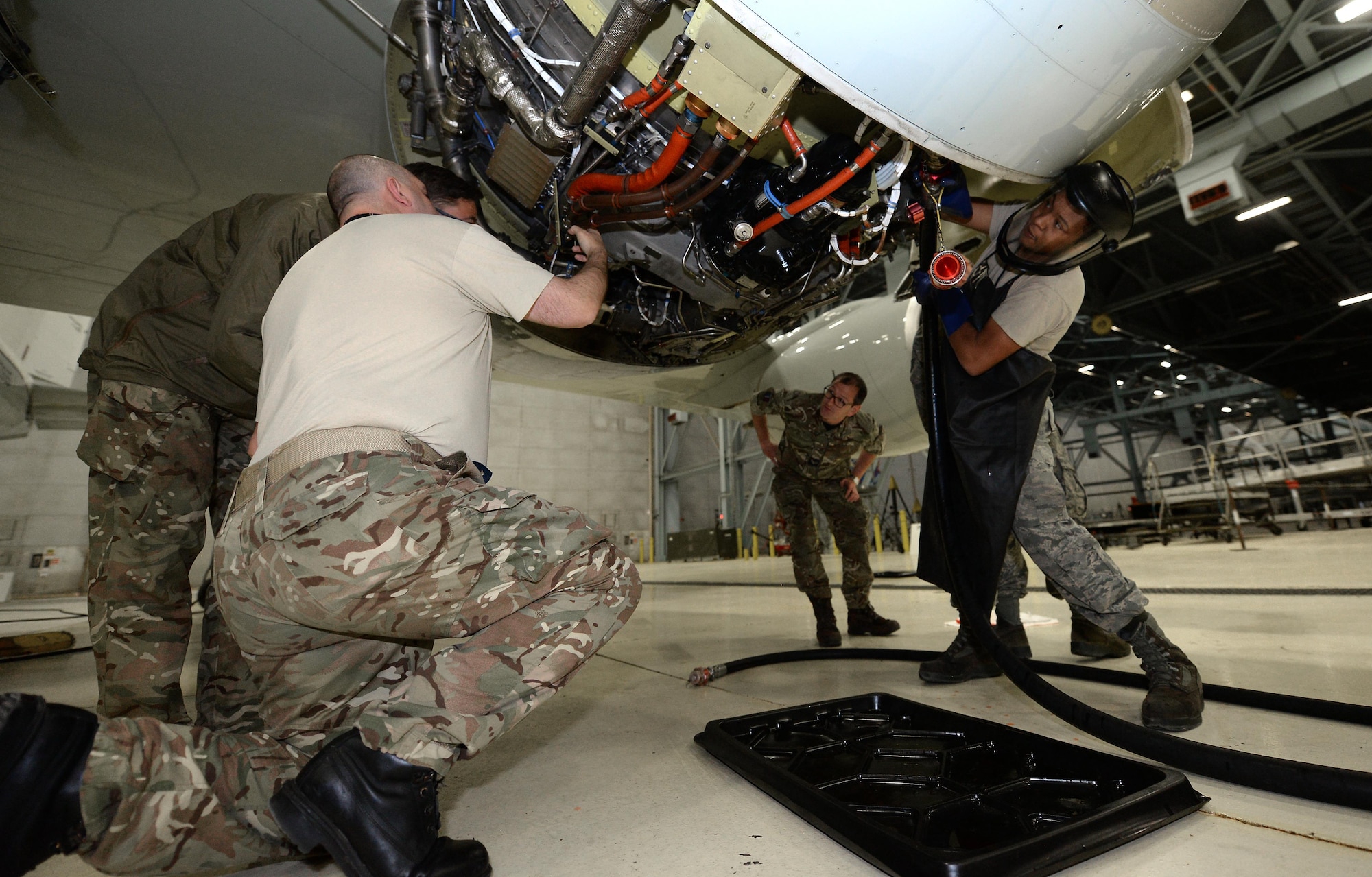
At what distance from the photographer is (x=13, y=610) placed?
279 inches

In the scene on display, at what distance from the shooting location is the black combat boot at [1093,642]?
87.8 inches

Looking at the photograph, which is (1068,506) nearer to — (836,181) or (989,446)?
(989,446)

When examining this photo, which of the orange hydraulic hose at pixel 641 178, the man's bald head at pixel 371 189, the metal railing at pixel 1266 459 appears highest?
the metal railing at pixel 1266 459

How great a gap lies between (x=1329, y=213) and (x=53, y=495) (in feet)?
71.9

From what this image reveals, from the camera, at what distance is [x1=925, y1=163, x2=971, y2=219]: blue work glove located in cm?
161

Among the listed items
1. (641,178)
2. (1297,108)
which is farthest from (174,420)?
(1297,108)

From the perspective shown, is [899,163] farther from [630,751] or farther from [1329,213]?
[1329,213]

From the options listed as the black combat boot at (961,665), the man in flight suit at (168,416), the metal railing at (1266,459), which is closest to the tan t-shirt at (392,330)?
the man in flight suit at (168,416)

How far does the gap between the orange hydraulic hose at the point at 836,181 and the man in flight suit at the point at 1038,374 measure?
390mm

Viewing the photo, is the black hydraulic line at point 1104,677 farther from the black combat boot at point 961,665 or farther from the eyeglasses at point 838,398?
the eyeglasses at point 838,398

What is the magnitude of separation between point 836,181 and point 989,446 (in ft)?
2.72

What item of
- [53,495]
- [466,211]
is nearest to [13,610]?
[53,495]

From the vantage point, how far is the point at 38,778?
712 millimetres

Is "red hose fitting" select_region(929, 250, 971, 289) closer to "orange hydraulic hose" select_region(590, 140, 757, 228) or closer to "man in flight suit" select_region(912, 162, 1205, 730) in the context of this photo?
"man in flight suit" select_region(912, 162, 1205, 730)
